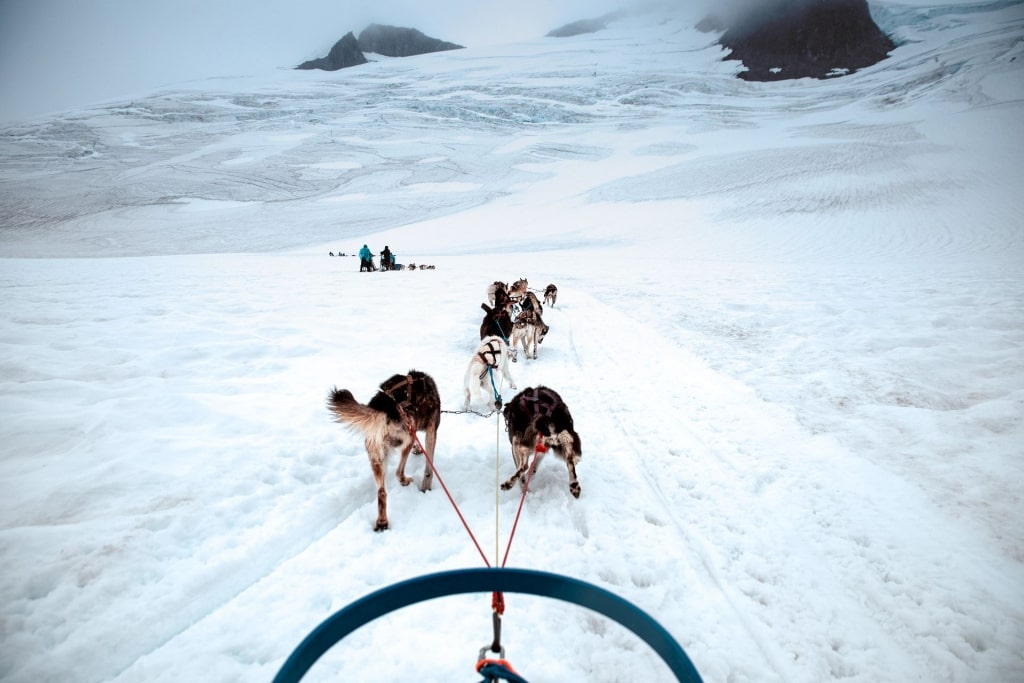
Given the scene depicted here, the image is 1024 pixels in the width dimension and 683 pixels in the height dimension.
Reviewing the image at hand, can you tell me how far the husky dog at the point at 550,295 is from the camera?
9.92 meters

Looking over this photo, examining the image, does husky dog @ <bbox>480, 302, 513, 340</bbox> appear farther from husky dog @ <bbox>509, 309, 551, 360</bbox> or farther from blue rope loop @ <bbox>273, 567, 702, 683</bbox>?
blue rope loop @ <bbox>273, 567, 702, 683</bbox>

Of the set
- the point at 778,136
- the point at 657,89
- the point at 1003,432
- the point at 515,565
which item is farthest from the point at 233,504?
the point at 657,89

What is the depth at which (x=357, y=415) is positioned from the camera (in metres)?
2.67

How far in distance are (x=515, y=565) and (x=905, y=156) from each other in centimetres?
3423

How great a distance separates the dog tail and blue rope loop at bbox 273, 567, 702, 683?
145 centimetres

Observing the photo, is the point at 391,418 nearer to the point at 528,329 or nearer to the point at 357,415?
the point at 357,415

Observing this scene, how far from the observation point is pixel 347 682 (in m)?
1.81

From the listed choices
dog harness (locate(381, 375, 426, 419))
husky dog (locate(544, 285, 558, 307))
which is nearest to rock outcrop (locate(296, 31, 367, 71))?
husky dog (locate(544, 285, 558, 307))

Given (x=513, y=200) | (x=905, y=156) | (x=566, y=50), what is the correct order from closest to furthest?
(x=905, y=156)
(x=513, y=200)
(x=566, y=50)

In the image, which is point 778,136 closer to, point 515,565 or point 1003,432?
point 1003,432

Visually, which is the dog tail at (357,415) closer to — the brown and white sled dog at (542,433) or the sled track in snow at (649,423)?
the brown and white sled dog at (542,433)

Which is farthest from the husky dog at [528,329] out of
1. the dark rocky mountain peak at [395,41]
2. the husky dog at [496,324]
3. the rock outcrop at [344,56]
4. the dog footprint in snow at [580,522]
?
the dark rocky mountain peak at [395,41]

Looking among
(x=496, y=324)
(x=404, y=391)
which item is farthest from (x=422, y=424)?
(x=496, y=324)

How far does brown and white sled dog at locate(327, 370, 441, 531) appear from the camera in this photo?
269 centimetres
